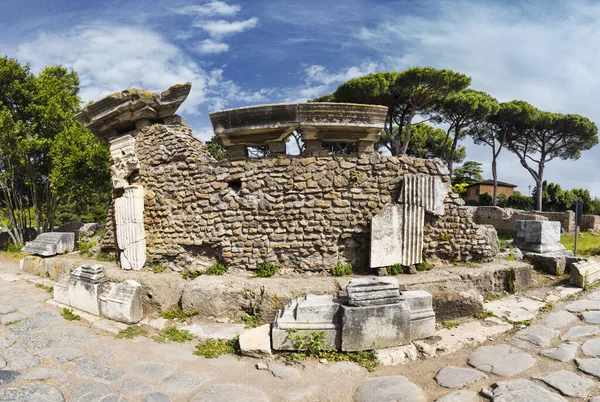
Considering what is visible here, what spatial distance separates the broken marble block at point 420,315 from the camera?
4211 millimetres

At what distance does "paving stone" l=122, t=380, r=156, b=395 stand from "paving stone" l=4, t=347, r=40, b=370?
1116 millimetres

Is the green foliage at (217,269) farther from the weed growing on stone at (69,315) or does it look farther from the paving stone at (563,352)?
the paving stone at (563,352)

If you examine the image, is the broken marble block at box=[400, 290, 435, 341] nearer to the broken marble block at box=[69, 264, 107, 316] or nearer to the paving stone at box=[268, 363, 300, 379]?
the paving stone at box=[268, 363, 300, 379]

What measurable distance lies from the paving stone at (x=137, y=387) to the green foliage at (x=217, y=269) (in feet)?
7.40

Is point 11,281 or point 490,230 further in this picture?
point 11,281

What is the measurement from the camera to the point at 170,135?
611cm

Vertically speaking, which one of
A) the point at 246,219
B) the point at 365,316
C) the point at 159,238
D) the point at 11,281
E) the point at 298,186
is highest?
the point at 298,186

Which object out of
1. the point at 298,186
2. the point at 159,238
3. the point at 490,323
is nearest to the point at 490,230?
the point at 490,323

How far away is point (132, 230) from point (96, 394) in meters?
3.39

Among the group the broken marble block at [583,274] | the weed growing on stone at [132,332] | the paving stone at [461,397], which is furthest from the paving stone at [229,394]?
the broken marble block at [583,274]

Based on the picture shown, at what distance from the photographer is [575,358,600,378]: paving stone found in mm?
3275

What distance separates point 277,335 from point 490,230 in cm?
453

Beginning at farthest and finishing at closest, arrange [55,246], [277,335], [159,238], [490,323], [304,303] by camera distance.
Result: [55,246], [159,238], [490,323], [304,303], [277,335]

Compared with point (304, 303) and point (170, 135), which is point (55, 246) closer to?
point (170, 135)
